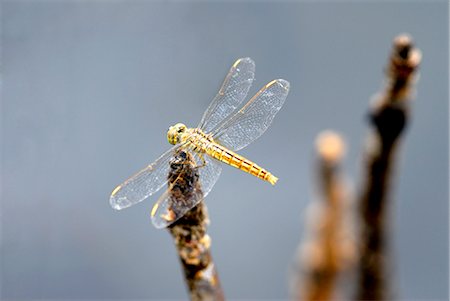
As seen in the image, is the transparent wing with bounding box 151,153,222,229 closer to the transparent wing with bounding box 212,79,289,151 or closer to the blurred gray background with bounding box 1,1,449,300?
the transparent wing with bounding box 212,79,289,151

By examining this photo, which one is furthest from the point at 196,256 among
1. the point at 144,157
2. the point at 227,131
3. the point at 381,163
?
Result: the point at 144,157

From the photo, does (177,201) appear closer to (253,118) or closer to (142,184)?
(142,184)

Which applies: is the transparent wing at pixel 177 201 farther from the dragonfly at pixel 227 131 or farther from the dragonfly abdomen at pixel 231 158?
the dragonfly abdomen at pixel 231 158

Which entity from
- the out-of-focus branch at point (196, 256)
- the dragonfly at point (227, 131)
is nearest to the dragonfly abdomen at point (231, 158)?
the dragonfly at point (227, 131)

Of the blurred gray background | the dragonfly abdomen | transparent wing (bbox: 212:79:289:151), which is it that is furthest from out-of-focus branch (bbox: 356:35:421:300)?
the blurred gray background

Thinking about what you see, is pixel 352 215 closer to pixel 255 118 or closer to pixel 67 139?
pixel 255 118
